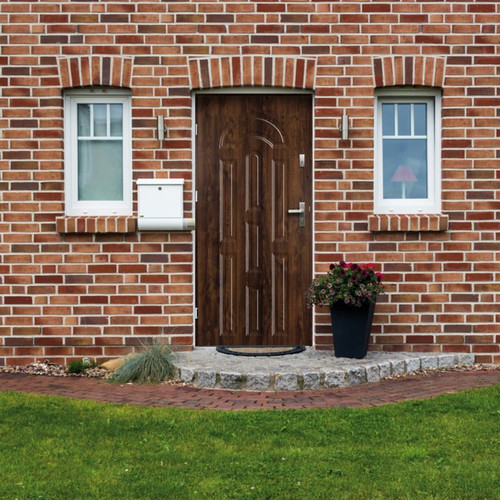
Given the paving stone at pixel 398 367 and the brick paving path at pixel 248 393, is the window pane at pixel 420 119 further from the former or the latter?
the brick paving path at pixel 248 393

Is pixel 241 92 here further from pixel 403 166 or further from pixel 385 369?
pixel 385 369

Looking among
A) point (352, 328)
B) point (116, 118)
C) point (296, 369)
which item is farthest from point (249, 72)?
point (296, 369)

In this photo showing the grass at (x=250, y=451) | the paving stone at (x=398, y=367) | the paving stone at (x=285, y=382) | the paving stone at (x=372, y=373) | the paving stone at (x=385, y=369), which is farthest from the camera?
the paving stone at (x=398, y=367)

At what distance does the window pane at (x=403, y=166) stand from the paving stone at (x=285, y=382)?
91.5 inches

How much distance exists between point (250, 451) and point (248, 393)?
175 cm

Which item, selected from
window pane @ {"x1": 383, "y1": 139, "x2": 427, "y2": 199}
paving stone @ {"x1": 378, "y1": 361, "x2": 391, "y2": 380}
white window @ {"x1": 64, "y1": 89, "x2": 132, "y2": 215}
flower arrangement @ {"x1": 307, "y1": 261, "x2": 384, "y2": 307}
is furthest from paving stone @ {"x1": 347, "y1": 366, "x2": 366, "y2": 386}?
white window @ {"x1": 64, "y1": 89, "x2": 132, "y2": 215}

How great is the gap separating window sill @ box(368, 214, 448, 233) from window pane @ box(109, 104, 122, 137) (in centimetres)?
271

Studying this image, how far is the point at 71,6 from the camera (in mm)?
7574

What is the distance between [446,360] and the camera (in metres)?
7.45

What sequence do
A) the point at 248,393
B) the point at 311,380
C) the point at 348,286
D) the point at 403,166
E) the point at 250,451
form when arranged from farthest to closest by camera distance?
the point at 403,166 → the point at 348,286 → the point at 311,380 → the point at 248,393 → the point at 250,451

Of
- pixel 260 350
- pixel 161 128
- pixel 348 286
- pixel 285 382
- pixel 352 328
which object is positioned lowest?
pixel 285 382

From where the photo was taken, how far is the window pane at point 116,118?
7.75 meters

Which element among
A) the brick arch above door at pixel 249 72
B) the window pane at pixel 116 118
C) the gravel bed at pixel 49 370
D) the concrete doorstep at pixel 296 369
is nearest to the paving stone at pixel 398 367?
the concrete doorstep at pixel 296 369

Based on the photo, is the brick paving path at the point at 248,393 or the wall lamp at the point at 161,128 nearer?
the brick paving path at the point at 248,393
